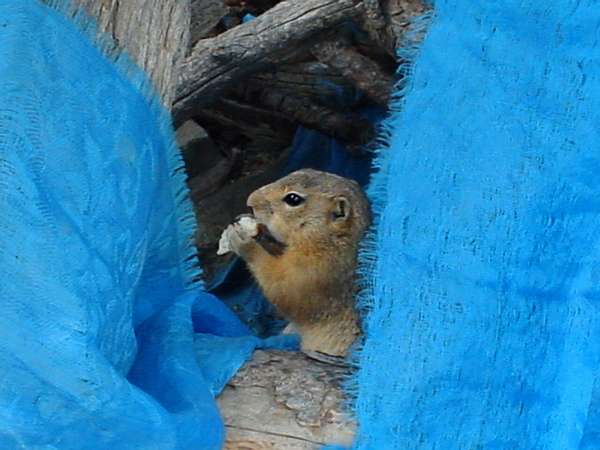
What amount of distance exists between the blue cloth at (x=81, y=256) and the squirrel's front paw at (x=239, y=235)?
51 cm

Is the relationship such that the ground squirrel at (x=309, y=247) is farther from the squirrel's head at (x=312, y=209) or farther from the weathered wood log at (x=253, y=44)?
the weathered wood log at (x=253, y=44)

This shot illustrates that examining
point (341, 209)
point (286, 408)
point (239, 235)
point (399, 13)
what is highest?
point (399, 13)

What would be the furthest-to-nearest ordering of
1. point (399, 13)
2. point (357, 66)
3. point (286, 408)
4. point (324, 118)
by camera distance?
1. point (324, 118)
2. point (357, 66)
3. point (399, 13)
4. point (286, 408)

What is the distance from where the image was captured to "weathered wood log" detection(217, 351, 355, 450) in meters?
1.88

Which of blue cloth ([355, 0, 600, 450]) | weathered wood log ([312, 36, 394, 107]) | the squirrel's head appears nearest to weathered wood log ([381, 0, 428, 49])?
weathered wood log ([312, 36, 394, 107])

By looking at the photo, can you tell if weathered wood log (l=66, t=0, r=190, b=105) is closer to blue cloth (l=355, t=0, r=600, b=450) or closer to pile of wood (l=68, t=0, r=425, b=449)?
pile of wood (l=68, t=0, r=425, b=449)

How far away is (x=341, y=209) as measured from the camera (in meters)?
2.47

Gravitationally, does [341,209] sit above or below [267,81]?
below

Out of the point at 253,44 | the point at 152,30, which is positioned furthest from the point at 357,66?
the point at 152,30

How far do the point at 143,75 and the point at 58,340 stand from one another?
50cm

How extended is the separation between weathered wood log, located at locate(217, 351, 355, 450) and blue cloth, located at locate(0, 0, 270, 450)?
0.04 m

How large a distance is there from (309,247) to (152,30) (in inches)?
27.5

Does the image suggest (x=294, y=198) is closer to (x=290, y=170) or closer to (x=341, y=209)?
(x=341, y=209)

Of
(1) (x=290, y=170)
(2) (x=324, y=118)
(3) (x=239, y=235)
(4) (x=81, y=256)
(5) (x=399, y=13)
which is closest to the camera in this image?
(4) (x=81, y=256)
